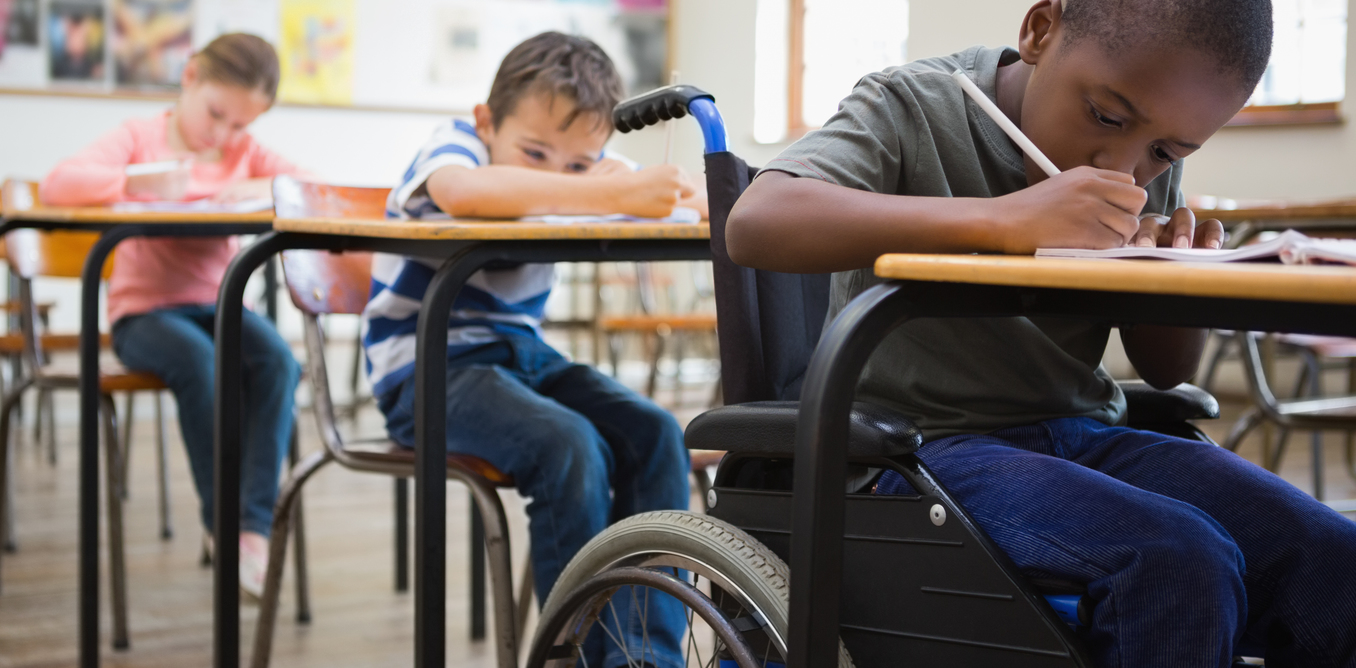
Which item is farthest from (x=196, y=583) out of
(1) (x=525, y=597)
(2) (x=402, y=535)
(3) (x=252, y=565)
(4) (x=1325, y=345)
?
(4) (x=1325, y=345)

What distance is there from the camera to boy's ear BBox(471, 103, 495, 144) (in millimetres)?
1668

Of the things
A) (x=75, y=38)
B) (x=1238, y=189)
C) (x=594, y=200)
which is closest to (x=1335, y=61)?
(x=1238, y=189)

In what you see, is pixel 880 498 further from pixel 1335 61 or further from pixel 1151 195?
pixel 1335 61

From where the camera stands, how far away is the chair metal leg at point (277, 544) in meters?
1.46

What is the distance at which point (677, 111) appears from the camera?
3.64ft

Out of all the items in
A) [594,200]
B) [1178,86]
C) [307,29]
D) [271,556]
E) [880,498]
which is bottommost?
[271,556]

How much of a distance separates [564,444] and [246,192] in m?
1.11

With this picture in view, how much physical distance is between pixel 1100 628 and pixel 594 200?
86cm

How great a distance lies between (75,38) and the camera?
20.1ft

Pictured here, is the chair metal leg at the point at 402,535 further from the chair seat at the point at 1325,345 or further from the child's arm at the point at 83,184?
the chair seat at the point at 1325,345

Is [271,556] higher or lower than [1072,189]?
lower

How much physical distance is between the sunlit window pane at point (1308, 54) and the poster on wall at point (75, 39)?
5.50 m

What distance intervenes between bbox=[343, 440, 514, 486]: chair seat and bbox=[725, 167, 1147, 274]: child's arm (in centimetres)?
64

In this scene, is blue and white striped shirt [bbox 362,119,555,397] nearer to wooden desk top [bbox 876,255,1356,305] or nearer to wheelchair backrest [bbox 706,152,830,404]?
wheelchair backrest [bbox 706,152,830,404]
